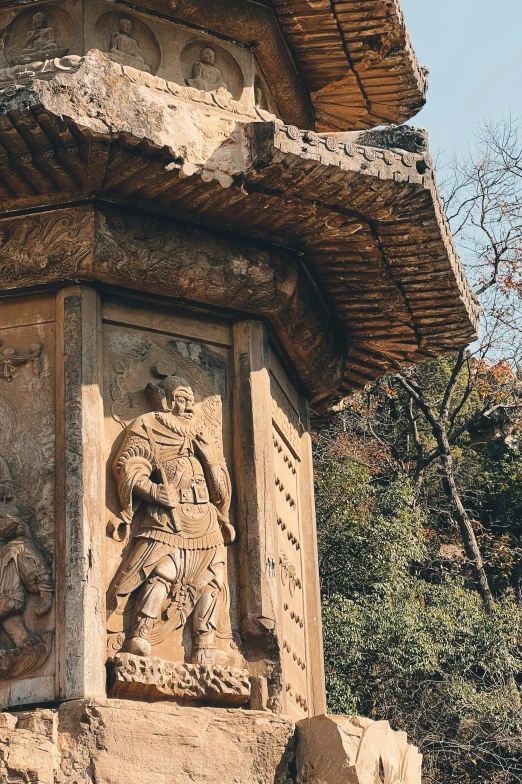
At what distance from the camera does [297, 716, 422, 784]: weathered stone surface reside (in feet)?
20.7

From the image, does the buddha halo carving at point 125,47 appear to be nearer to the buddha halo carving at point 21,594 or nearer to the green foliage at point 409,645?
the buddha halo carving at point 21,594

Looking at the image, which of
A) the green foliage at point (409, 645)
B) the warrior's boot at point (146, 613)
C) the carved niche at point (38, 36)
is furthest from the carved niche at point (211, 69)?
the green foliage at point (409, 645)

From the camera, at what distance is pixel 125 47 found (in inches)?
285

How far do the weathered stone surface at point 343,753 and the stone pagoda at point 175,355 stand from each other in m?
0.01

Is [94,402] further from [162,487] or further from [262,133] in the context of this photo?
[262,133]

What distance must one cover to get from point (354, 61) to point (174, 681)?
3967 millimetres

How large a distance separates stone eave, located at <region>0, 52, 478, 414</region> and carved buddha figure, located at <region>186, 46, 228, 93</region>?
22 cm

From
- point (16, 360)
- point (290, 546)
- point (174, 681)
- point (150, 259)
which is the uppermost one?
point (150, 259)

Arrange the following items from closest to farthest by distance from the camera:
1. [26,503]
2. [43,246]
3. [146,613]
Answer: [146,613]
[26,503]
[43,246]

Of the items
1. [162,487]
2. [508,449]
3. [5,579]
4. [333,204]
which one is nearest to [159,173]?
[333,204]

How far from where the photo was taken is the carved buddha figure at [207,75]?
7.39 m

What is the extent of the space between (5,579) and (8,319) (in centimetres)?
146

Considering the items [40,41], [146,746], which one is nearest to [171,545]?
[146,746]

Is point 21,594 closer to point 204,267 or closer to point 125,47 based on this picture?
point 204,267
